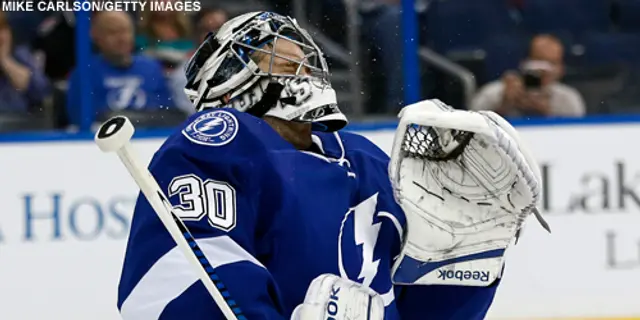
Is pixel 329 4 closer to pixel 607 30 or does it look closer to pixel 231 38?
pixel 607 30

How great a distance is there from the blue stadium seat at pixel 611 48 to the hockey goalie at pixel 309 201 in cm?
248

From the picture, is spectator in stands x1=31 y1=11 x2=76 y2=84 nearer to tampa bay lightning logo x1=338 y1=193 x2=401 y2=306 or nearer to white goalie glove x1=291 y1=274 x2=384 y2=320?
tampa bay lightning logo x1=338 y1=193 x2=401 y2=306

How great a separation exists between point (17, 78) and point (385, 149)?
3.92 ft

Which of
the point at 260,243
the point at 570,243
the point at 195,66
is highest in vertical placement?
the point at 195,66

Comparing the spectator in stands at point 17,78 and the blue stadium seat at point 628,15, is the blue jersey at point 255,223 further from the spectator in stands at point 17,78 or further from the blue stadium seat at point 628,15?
the blue stadium seat at point 628,15

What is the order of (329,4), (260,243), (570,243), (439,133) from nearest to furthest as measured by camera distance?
(260,243) → (439,133) → (329,4) → (570,243)

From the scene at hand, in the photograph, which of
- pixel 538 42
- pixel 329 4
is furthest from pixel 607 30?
pixel 329 4

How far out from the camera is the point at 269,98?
6.38 feet

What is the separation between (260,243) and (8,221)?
7.53ft

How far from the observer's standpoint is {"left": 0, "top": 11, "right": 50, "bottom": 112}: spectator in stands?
3.96m

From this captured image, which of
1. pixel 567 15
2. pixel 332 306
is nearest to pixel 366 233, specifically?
pixel 332 306

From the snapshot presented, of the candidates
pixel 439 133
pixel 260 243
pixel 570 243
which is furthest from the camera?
pixel 570 243

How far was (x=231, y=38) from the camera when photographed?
1970 millimetres

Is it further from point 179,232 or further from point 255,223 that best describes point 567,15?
point 179,232
